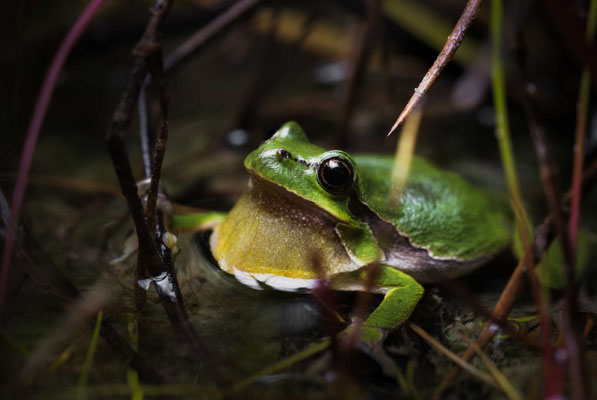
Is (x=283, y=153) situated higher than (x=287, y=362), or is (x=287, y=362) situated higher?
(x=283, y=153)

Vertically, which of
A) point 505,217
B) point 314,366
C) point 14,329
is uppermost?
point 505,217

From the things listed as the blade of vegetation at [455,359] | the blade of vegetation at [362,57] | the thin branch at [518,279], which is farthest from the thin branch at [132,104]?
the blade of vegetation at [362,57]

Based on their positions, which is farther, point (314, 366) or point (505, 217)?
point (505, 217)

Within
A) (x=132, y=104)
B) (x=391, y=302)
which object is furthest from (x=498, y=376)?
(x=132, y=104)

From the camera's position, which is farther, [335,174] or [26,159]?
[335,174]

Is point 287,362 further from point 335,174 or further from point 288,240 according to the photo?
point 335,174

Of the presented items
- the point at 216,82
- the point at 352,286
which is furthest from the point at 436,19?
the point at 352,286

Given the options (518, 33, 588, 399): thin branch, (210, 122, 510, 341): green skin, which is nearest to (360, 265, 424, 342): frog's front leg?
(210, 122, 510, 341): green skin

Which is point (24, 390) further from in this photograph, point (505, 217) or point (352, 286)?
point (505, 217)

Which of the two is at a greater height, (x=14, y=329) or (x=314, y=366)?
(x=314, y=366)
